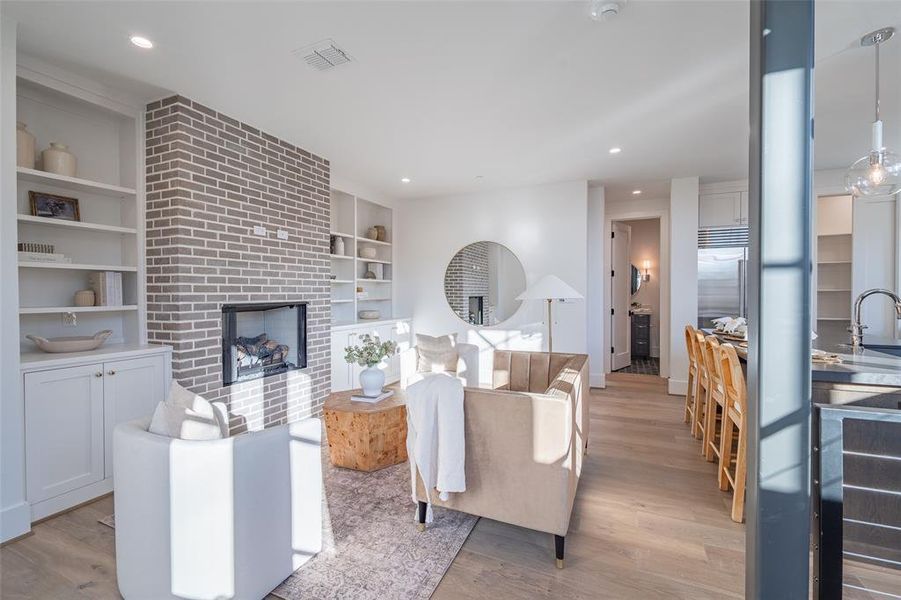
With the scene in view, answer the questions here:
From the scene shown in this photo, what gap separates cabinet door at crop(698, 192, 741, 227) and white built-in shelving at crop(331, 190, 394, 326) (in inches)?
168

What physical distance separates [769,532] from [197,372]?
336 centimetres

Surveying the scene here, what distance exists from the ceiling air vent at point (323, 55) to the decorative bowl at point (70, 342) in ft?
7.45

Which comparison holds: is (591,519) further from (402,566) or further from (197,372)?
(197,372)

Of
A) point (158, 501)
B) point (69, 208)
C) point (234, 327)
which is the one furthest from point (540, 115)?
point (69, 208)

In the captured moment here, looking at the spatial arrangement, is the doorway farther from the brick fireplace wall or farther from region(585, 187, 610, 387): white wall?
the brick fireplace wall

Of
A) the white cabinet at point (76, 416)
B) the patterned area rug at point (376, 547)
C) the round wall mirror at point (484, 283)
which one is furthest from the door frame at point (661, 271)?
the white cabinet at point (76, 416)

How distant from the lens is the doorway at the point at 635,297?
6.32 metres

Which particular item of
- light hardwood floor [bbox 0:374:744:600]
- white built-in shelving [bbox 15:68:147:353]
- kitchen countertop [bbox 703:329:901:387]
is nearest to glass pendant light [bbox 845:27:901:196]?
kitchen countertop [bbox 703:329:901:387]

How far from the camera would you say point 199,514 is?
150 cm

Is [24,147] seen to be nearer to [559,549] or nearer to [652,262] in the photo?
[559,549]

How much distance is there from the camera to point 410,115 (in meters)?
3.11

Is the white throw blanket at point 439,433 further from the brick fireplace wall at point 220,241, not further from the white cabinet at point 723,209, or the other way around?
the white cabinet at point 723,209

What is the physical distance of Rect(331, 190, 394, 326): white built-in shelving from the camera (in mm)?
5109

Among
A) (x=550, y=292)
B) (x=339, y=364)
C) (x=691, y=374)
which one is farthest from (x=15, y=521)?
(x=691, y=374)
